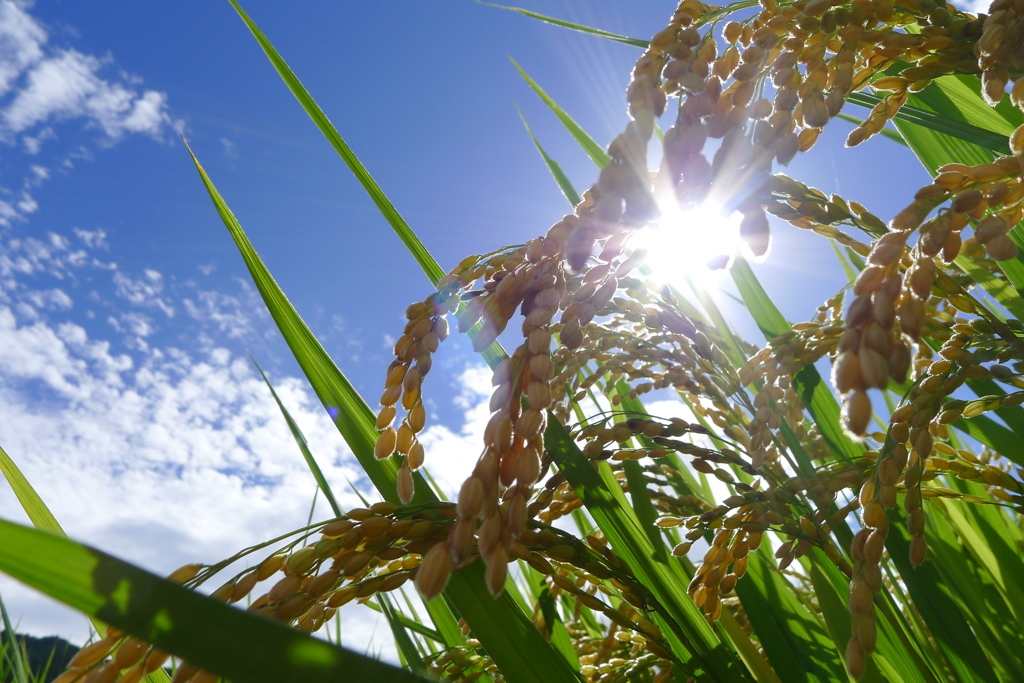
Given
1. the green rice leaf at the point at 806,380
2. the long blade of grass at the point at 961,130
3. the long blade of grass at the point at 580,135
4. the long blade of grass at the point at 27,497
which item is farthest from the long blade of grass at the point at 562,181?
the long blade of grass at the point at 27,497

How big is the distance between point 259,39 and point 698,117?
1.46m

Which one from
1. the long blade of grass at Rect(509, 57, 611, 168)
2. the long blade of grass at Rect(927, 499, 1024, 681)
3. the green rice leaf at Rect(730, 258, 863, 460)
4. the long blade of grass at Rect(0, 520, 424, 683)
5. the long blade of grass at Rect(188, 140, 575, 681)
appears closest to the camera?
the long blade of grass at Rect(0, 520, 424, 683)

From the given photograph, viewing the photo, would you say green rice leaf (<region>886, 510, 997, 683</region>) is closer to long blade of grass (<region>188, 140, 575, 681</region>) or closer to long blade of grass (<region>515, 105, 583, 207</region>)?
long blade of grass (<region>188, 140, 575, 681</region>)

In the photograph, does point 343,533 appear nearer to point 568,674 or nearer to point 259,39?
point 568,674

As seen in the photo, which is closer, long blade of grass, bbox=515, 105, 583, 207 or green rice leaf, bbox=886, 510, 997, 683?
green rice leaf, bbox=886, 510, 997, 683

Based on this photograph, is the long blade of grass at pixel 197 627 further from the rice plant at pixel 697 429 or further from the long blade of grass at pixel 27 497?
the long blade of grass at pixel 27 497

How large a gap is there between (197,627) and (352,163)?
1275mm

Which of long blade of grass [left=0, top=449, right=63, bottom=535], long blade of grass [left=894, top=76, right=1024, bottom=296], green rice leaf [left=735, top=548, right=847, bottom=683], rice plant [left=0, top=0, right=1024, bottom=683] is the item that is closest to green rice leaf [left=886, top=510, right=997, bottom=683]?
rice plant [left=0, top=0, right=1024, bottom=683]

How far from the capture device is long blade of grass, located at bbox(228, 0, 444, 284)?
146 centimetres

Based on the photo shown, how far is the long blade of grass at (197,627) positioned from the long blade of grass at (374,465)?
368 mm

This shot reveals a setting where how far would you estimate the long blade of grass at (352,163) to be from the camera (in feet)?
4.79

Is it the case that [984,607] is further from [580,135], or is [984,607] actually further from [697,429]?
[580,135]

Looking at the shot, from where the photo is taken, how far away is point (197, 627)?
1.50 ft

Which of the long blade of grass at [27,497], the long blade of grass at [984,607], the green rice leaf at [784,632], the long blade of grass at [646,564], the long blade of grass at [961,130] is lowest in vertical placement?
the long blade of grass at [984,607]
